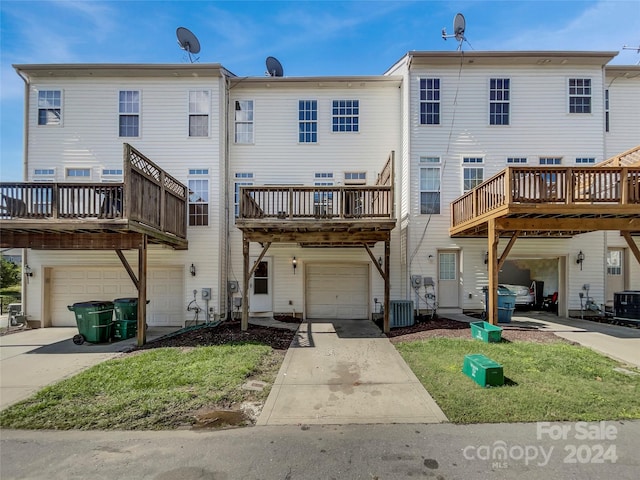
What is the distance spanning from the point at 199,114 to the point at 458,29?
30.6ft

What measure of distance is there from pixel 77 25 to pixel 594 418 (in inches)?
485

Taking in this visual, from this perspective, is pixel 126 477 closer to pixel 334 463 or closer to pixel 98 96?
pixel 334 463

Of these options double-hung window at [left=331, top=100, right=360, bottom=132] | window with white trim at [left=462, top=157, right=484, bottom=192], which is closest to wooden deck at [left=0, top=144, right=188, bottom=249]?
double-hung window at [left=331, top=100, right=360, bottom=132]

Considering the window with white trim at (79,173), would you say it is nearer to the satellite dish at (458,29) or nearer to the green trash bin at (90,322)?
the green trash bin at (90,322)

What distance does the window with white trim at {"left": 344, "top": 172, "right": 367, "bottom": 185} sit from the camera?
34.4 ft

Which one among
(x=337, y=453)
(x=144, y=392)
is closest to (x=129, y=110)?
(x=144, y=392)

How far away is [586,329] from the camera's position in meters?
8.31

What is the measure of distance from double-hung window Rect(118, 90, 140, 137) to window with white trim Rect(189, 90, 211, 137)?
5.97ft

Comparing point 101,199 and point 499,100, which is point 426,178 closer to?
point 499,100

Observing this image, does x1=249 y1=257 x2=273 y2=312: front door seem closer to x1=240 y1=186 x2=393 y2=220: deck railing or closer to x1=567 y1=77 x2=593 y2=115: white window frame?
x1=240 y1=186 x2=393 y2=220: deck railing

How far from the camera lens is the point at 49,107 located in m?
10.1

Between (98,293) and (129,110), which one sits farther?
(129,110)

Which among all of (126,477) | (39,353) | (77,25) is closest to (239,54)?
(77,25)

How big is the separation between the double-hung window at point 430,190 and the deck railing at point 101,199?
8.10 meters
